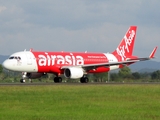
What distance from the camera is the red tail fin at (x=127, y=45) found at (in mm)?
66625

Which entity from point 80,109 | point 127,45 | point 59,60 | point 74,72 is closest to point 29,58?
point 59,60

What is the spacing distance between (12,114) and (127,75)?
197ft

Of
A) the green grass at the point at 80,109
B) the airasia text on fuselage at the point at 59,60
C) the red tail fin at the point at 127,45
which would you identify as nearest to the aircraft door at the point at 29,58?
the airasia text on fuselage at the point at 59,60

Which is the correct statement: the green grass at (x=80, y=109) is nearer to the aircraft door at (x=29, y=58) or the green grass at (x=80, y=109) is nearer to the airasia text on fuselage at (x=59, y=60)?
the aircraft door at (x=29, y=58)

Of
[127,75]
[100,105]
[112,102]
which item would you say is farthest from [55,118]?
[127,75]

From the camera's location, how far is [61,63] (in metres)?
56.9

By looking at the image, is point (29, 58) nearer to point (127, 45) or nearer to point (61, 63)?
point (61, 63)

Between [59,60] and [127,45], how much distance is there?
47.0 ft

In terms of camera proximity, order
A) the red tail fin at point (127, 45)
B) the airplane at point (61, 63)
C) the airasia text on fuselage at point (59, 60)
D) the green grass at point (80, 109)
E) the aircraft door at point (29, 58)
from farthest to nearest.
→ 1. the red tail fin at point (127, 45)
2. the airasia text on fuselage at point (59, 60)
3. the airplane at point (61, 63)
4. the aircraft door at point (29, 58)
5. the green grass at point (80, 109)

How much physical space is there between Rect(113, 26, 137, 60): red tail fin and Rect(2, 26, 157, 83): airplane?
1.55 meters

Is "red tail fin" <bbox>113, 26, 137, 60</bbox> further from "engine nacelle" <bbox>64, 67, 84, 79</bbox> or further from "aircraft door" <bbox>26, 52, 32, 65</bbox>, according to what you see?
"aircraft door" <bbox>26, 52, 32, 65</bbox>

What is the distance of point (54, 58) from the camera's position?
56438 mm

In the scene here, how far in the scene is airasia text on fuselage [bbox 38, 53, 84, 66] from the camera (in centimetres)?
5544

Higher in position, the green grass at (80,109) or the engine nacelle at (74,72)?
the engine nacelle at (74,72)
